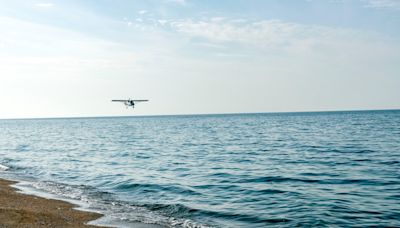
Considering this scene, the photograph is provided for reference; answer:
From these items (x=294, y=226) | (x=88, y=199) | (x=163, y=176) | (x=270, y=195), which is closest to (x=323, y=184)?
(x=270, y=195)

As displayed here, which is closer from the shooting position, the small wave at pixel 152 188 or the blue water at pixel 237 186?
the blue water at pixel 237 186

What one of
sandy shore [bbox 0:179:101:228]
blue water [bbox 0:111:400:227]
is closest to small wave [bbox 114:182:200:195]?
blue water [bbox 0:111:400:227]

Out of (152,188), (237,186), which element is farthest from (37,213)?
(237,186)

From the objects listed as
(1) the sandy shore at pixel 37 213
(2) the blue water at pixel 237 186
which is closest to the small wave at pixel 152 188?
(2) the blue water at pixel 237 186

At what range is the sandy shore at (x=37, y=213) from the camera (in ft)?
48.1

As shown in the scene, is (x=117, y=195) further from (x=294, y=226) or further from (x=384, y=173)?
(x=384, y=173)

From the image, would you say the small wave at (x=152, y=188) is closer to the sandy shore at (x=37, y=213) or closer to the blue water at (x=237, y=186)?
the blue water at (x=237, y=186)

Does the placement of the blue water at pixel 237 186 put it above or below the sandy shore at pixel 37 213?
below

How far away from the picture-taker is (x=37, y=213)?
16156 millimetres

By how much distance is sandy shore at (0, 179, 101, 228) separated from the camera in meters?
14.7

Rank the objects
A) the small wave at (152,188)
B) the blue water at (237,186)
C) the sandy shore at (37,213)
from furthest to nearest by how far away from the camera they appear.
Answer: the small wave at (152,188)
the blue water at (237,186)
the sandy shore at (37,213)

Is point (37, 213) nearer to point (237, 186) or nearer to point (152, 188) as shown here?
point (152, 188)

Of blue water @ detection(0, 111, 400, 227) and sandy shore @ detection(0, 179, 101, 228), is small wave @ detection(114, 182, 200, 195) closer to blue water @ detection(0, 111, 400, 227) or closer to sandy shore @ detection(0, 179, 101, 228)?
blue water @ detection(0, 111, 400, 227)

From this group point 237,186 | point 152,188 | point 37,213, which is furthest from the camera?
point 152,188
